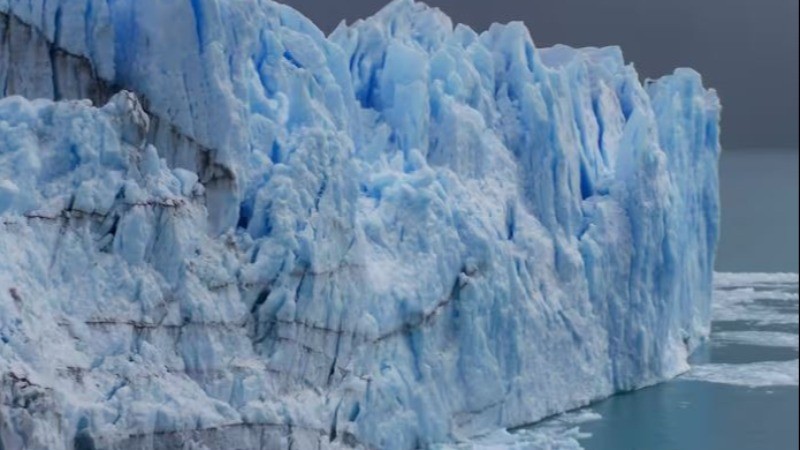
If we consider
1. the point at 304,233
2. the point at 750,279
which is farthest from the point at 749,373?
the point at 750,279

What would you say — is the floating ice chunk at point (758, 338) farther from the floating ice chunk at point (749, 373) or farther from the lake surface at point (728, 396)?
the floating ice chunk at point (749, 373)

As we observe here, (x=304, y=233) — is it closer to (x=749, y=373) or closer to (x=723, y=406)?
(x=723, y=406)

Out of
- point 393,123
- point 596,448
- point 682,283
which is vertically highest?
point 393,123

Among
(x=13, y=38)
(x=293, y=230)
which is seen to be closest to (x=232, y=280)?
(x=293, y=230)

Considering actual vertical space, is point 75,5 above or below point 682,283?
above

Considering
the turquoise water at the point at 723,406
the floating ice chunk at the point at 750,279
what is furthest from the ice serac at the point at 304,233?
the floating ice chunk at the point at 750,279

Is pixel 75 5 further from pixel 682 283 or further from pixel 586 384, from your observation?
pixel 682 283
